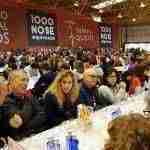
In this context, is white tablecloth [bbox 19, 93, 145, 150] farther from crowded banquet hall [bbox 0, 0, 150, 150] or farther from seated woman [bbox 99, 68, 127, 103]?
seated woman [bbox 99, 68, 127, 103]

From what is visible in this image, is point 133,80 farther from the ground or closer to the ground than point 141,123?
closer to the ground

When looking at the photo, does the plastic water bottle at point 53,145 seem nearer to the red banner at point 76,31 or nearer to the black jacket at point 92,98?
the black jacket at point 92,98

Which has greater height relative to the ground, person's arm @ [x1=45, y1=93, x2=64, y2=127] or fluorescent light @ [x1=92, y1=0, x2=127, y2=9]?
fluorescent light @ [x1=92, y1=0, x2=127, y2=9]

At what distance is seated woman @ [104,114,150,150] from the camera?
44.8 inches

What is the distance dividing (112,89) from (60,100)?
1311 mm

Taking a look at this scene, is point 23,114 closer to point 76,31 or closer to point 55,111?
point 55,111

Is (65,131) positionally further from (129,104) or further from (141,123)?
(141,123)

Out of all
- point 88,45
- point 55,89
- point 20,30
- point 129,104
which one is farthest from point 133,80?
point 88,45

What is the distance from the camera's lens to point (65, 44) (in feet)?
59.3

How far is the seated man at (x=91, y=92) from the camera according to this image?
3.88 m

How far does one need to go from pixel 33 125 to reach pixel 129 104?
1050 millimetres

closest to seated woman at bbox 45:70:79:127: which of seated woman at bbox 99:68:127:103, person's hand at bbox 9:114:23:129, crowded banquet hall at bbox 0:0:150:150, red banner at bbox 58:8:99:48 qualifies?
crowded banquet hall at bbox 0:0:150:150

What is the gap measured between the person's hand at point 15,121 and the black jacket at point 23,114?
0.08ft

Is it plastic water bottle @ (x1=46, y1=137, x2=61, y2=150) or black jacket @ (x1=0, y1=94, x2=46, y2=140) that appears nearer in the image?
plastic water bottle @ (x1=46, y1=137, x2=61, y2=150)
